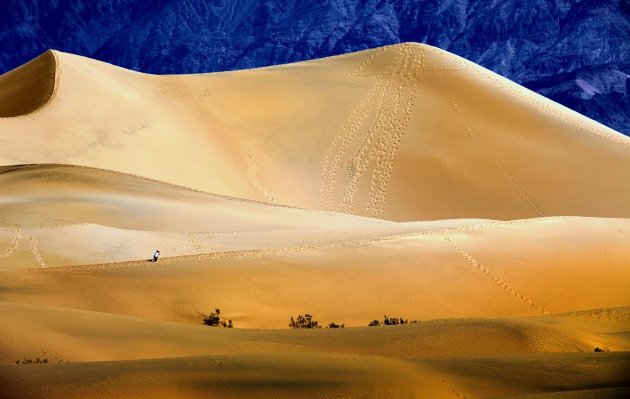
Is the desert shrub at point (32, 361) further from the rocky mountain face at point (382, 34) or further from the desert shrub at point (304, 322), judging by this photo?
the rocky mountain face at point (382, 34)

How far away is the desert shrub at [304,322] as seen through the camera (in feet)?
44.7

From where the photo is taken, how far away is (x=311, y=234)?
64.2ft

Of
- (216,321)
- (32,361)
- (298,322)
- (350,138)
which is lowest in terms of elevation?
(32,361)

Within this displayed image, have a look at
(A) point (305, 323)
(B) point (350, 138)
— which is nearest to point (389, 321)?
(A) point (305, 323)

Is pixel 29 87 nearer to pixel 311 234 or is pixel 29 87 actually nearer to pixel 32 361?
pixel 311 234

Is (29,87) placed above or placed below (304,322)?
above

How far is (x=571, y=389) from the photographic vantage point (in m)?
8.69

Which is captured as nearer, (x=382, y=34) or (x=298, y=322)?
(x=298, y=322)

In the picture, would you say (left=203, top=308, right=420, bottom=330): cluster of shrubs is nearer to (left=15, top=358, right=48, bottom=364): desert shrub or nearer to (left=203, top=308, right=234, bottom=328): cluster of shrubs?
(left=203, top=308, right=234, bottom=328): cluster of shrubs

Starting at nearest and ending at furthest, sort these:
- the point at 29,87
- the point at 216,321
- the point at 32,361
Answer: the point at 32,361, the point at 216,321, the point at 29,87

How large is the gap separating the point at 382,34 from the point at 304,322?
568 feet

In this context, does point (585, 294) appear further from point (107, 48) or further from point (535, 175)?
point (107, 48)

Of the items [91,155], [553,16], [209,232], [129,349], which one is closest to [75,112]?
[91,155]

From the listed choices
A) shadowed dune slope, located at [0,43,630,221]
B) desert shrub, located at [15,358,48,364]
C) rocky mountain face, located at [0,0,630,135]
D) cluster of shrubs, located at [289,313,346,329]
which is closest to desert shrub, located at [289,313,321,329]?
cluster of shrubs, located at [289,313,346,329]
